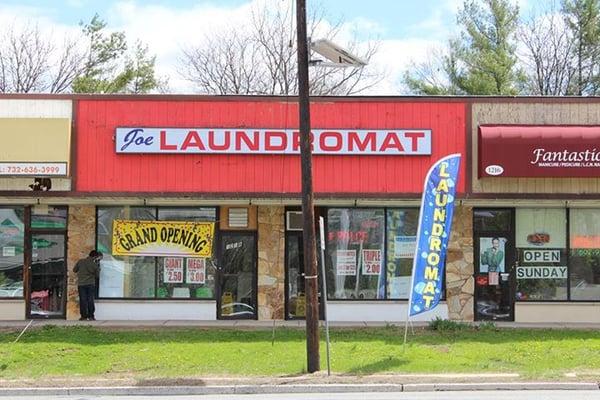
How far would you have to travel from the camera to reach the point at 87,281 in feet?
57.4

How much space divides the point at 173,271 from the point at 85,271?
2.14 m

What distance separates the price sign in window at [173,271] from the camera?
18.3m

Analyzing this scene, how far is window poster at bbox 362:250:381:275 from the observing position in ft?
60.2

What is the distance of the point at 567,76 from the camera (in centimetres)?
3966

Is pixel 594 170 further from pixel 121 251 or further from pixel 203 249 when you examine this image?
pixel 121 251

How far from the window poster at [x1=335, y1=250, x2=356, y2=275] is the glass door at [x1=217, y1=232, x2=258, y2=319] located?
209 centimetres

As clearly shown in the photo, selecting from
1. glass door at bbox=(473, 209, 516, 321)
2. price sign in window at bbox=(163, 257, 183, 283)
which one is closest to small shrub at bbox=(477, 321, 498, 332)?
glass door at bbox=(473, 209, 516, 321)

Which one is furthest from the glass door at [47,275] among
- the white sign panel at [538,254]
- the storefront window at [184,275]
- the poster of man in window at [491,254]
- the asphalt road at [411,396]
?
the white sign panel at [538,254]

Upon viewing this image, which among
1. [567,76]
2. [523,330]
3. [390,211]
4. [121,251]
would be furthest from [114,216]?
[567,76]

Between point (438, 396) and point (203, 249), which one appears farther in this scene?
point (203, 249)

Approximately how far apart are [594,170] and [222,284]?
9261mm

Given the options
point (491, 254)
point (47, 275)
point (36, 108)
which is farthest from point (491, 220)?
point (36, 108)

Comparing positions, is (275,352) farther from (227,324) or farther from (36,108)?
(36,108)

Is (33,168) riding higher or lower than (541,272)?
higher
